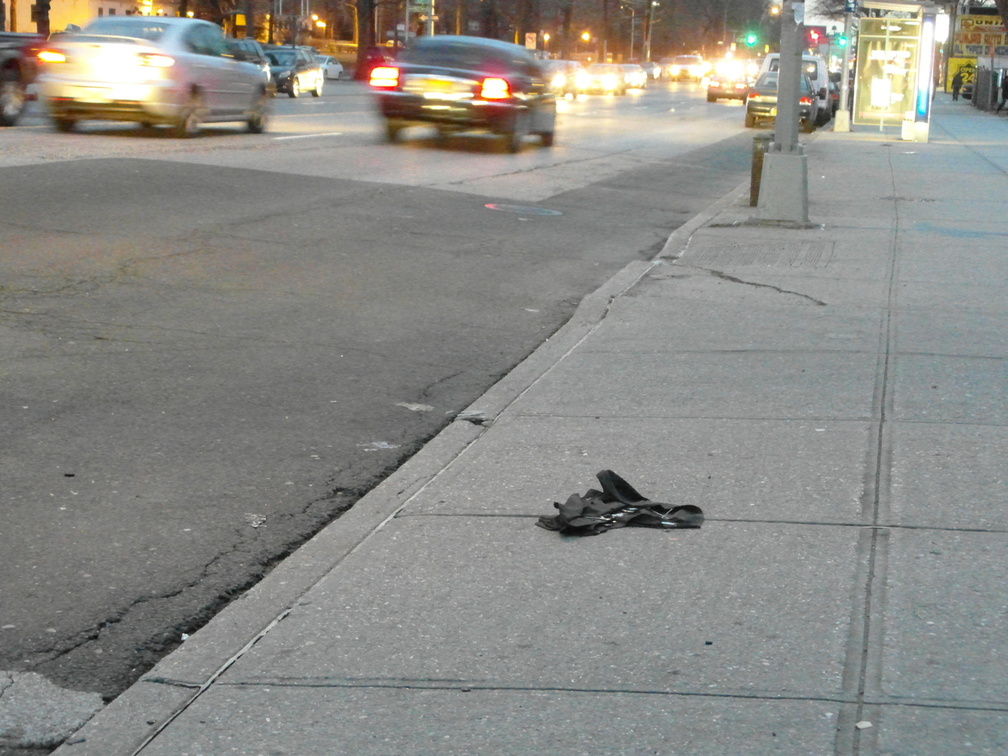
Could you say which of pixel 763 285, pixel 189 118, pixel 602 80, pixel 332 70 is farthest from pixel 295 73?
pixel 763 285

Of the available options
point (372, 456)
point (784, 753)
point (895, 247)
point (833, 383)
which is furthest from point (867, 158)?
point (784, 753)

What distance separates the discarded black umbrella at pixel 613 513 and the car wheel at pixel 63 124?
16547mm

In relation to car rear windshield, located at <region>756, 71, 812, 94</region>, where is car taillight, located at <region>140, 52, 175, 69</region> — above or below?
below

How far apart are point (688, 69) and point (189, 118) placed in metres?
86.4

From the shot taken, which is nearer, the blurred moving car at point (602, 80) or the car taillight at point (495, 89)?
the car taillight at point (495, 89)

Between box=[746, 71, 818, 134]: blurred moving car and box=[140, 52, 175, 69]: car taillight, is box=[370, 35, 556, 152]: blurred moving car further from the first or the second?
box=[746, 71, 818, 134]: blurred moving car

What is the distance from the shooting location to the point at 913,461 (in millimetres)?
5719

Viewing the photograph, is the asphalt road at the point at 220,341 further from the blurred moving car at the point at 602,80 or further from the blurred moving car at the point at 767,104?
the blurred moving car at the point at 602,80

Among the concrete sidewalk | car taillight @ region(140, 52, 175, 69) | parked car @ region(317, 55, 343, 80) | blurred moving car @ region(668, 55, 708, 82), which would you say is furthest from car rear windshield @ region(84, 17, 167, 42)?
blurred moving car @ region(668, 55, 708, 82)

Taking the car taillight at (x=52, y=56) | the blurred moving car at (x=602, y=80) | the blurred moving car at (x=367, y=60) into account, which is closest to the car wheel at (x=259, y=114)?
the car taillight at (x=52, y=56)

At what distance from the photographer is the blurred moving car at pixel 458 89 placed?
2169 cm

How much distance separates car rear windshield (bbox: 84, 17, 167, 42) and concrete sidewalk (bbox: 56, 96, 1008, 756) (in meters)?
13.8

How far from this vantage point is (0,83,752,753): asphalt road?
4691 millimetres

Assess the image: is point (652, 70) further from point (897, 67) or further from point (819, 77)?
point (897, 67)
